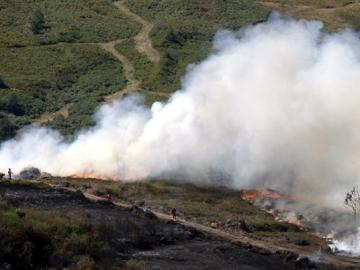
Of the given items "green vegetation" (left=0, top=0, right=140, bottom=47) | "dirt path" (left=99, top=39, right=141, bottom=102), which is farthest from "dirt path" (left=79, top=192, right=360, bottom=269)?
"green vegetation" (left=0, top=0, right=140, bottom=47)

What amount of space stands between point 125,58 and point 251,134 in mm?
52910

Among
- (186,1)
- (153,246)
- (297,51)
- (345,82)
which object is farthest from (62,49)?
(153,246)

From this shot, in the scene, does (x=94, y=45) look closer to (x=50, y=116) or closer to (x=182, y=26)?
(x=182, y=26)

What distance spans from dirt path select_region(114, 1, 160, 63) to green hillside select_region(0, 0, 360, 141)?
45cm

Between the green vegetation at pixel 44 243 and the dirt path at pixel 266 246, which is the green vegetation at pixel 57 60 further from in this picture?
the green vegetation at pixel 44 243

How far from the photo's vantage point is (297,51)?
7144 cm

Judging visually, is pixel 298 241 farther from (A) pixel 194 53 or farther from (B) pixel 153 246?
(A) pixel 194 53

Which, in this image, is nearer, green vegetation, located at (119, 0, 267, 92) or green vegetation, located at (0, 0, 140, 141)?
green vegetation, located at (0, 0, 140, 141)

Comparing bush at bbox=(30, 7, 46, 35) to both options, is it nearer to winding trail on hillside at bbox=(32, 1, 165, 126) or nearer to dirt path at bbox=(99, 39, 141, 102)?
winding trail on hillside at bbox=(32, 1, 165, 126)

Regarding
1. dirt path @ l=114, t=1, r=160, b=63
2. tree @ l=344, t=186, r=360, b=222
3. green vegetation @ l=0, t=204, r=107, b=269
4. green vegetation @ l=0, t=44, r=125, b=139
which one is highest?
dirt path @ l=114, t=1, r=160, b=63

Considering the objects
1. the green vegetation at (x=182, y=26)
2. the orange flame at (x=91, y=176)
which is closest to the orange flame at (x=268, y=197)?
the orange flame at (x=91, y=176)

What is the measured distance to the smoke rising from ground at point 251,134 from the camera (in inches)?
2402

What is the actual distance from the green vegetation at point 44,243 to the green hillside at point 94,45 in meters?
49.4

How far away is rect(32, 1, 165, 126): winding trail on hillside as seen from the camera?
94.1 m
